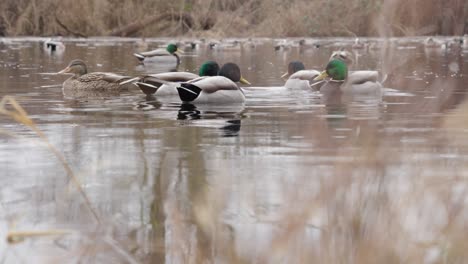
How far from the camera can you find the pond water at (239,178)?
2.71 metres

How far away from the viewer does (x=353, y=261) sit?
101 inches

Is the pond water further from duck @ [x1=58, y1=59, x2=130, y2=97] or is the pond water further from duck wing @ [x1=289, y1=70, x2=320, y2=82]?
duck wing @ [x1=289, y1=70, x2=320, y2=82]

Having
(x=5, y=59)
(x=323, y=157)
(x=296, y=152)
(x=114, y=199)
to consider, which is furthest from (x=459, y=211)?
(x=5, y=59)

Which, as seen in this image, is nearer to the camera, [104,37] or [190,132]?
[190,132]

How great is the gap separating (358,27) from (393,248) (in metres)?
36.3

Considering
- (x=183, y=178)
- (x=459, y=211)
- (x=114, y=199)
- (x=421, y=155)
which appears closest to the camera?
(x=459, y=211)

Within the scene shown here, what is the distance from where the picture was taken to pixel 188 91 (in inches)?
410

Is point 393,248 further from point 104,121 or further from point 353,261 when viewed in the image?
point 104,121

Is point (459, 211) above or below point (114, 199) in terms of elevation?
above

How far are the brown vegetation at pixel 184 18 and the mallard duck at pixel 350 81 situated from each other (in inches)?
894

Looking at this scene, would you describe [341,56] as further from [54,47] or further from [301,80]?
[54,47]

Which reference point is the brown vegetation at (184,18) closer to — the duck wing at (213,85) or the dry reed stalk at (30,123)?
the duck wing at (213,85)

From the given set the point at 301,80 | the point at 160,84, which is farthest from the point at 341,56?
the point at 160,84

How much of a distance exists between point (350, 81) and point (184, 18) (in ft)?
86.1
